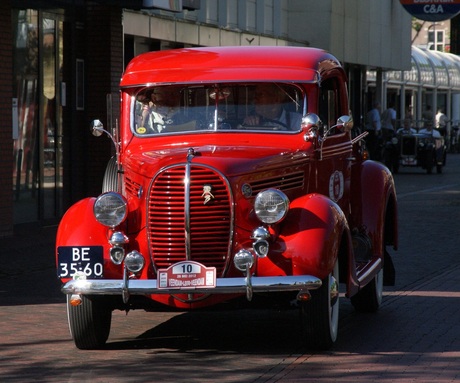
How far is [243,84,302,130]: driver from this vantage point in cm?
945

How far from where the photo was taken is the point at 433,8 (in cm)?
3119

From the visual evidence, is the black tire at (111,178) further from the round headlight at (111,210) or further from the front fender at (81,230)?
the round headlight at (111,210)

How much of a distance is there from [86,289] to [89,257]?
25 centimetres

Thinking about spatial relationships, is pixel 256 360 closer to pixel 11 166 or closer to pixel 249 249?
pixel 249 249

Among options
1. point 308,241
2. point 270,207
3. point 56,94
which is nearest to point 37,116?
point 56,94

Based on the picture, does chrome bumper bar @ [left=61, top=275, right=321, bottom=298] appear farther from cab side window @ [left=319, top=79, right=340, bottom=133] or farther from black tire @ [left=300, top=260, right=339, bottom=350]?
cab side window @ [left=319, top=79, right=340, bottom=133]

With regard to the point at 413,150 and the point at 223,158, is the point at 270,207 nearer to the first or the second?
the point at 223,158

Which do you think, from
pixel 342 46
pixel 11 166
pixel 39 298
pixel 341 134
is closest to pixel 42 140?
pixel 11 166

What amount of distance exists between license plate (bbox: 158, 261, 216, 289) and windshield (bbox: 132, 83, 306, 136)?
154 cm

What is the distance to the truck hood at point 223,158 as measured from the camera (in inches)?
334

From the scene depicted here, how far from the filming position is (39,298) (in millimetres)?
11414

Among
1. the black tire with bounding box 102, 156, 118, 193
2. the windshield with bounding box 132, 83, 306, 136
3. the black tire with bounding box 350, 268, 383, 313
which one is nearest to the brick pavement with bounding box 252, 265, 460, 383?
the black tire with bounding box 350, 268, 383, 313

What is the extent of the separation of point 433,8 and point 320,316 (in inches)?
932

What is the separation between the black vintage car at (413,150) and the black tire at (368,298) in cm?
2400
